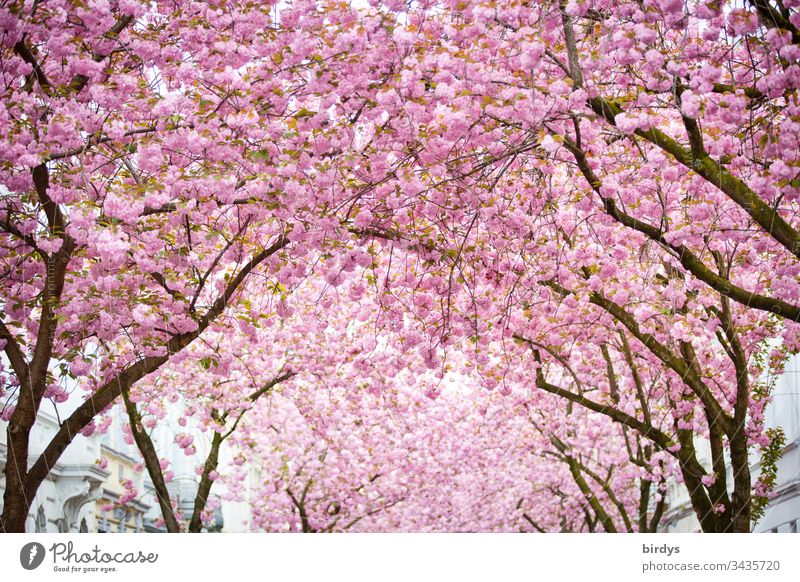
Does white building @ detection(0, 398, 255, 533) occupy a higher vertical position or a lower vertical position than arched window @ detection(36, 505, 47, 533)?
higher

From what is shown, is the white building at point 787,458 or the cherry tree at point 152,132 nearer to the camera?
the cherry tree at point 152,132

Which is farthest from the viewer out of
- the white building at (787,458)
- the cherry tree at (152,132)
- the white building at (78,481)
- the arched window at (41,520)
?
the white building at (787,458)

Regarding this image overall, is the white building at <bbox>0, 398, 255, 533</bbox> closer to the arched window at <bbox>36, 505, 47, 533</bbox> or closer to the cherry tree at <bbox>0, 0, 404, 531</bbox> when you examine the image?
the arched window at <bbox>36, 505, 47, 533</bbox>

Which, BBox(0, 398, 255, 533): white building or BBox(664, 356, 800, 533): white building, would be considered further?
BBox(664, 356, 800, 533): white building

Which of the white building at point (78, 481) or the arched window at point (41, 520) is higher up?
the white building at point (78, 481)

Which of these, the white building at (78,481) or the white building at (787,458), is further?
the white building at (787,458)

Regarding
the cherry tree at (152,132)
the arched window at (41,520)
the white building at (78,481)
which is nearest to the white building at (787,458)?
the cherry tree at (152,132)

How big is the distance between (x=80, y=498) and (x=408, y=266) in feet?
17.7

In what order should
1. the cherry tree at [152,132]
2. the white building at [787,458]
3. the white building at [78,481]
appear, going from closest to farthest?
the cherry tree at [152,132] → the white building at [78,481] → the white building at [787,458]

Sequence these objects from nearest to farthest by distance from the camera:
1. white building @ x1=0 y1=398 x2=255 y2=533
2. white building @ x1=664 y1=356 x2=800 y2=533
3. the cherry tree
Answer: the cherry tree, white building @ x1=0 y1=398 x2=255 y2=533, white building @ x1=664 y1=356 x2=800 y2=533

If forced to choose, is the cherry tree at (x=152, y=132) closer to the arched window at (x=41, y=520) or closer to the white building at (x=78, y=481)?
the white building at (x=78, y=481)

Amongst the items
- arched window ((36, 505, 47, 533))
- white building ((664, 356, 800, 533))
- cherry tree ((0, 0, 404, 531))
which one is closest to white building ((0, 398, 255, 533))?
arched window ((36, 505, 47, 533))

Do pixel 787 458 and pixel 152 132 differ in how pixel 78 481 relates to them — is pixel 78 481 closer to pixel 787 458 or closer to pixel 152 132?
pixel 152 132
